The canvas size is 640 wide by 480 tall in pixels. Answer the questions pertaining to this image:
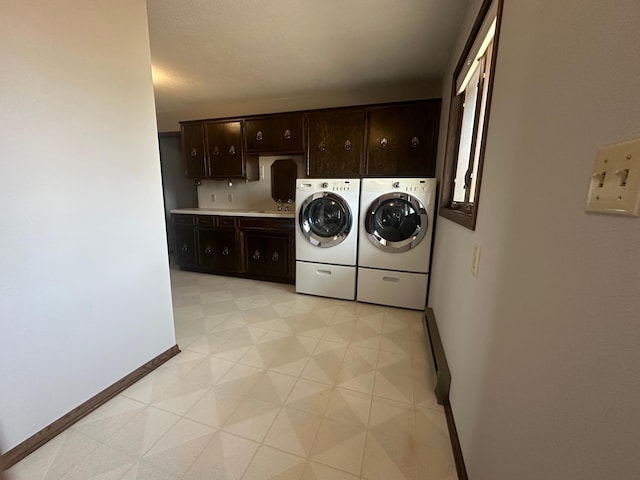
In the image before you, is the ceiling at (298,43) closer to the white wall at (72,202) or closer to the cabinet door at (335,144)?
the cabinet door at (335,144)

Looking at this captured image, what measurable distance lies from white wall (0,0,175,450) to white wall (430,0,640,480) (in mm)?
1818

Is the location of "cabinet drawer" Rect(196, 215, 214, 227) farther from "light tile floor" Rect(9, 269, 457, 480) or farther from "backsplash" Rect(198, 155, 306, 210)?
"light tile floor" Rect(9, 269, 457, 480)

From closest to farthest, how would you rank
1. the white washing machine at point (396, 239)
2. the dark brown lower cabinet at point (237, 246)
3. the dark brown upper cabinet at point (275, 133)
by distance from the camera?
the white washing machine at point (396, 239)
the dark brown upper cabinet at point (275, 133)
the dark brown lower cabinet at point (237, 246)

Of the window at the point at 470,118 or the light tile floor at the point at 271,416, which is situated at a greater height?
the window at the point at 470,118

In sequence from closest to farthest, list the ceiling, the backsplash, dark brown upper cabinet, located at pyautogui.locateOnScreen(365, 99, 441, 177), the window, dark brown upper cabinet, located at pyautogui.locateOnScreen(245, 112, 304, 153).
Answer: the window < the ceiling < dark brown upper cabinet, located at pyautogui.locateOnScreen(365, 99, 441, 177) < dark brown upper cabinet, located at pyautogui.locateOnScreen(245, 112, 304, 153) < the backsplash

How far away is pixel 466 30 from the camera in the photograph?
1677mm

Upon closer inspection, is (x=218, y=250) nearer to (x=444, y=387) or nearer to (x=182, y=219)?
(x=182, y=219)

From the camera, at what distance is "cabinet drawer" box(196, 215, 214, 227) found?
137 inches

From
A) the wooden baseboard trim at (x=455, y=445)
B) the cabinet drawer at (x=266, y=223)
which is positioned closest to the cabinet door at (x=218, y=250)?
the cabinet drawer at (x=266, y=223)

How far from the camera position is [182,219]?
144 inches

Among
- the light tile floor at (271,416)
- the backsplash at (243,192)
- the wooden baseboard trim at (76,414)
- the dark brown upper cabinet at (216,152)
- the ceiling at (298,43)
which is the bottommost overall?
the light tile floor at (271,416)

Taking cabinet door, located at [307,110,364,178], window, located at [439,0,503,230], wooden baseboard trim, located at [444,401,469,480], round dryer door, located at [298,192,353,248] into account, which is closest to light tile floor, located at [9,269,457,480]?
wooden baseboard trim, located at [444,401,469,480]

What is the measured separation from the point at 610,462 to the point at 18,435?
1.96 m

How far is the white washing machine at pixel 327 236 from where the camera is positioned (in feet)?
8.71
